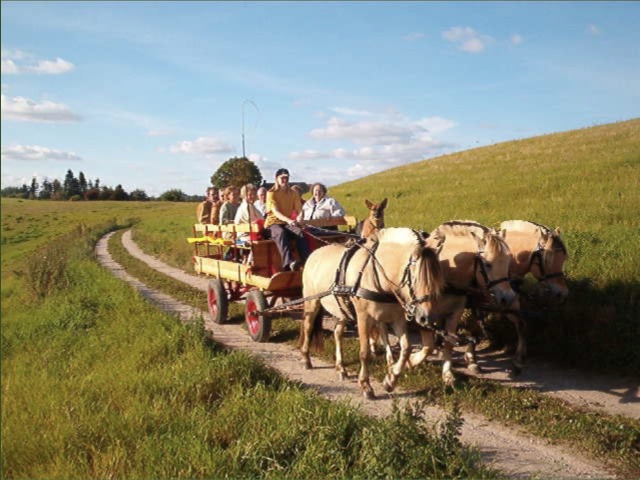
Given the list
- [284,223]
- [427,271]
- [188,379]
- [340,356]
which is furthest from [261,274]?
[427,271]

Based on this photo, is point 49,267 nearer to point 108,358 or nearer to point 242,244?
point 242,244

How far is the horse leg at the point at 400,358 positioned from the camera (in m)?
5.77

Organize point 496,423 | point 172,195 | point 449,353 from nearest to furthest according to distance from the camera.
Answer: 1. point 496,423
2. point 449,353
3. point 172,195

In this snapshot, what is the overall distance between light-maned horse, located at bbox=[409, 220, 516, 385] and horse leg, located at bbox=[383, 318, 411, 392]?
20 cm

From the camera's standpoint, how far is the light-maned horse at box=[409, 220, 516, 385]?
19.9 feet

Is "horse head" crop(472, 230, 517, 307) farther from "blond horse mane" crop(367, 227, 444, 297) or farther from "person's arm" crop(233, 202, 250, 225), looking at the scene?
"person's arm" crop(233, 202, 250, 225)

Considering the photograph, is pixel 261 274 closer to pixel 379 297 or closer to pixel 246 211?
pixel 246 211

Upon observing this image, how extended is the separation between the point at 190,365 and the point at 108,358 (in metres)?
1.31

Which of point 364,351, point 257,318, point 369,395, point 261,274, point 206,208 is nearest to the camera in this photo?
point 369,395

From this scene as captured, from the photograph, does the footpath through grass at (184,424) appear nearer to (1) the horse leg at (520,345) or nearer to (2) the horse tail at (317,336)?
(2) the horse tail at (317,336)

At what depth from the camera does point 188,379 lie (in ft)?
17.9

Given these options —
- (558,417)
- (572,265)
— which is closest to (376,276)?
(558,417)

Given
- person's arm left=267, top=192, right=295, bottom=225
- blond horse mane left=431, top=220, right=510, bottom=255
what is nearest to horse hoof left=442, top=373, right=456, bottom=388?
blond horse mane left=431, top=220, right=510, bottom=255

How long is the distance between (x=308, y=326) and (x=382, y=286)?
5.89 ft
